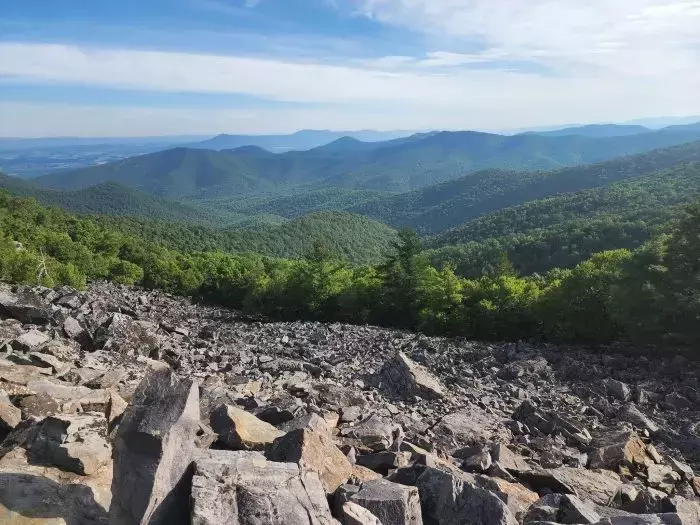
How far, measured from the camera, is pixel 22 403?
1086 cm

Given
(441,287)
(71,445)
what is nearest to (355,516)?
(71,445)

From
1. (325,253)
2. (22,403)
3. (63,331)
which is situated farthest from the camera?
(325,253)

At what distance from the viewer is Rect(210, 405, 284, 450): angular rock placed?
31.0 feet

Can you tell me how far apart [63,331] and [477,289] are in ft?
80.2

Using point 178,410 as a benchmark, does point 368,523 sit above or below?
below

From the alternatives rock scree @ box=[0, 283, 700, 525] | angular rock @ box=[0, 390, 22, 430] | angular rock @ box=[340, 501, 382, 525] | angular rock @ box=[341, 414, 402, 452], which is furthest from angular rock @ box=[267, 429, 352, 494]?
angular rock @ box=[0, 390, 22, 430]

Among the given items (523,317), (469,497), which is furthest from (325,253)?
(469,497)

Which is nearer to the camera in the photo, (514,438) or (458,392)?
(514,438)

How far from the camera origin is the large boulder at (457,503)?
7.72 meters

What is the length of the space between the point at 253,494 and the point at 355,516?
4.72 ft

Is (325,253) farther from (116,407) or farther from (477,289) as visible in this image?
(116,407)

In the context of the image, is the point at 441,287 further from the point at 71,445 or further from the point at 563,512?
the point at 71,445

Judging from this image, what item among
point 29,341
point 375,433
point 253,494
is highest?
point 253,494

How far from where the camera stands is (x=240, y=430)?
9.68 metres
